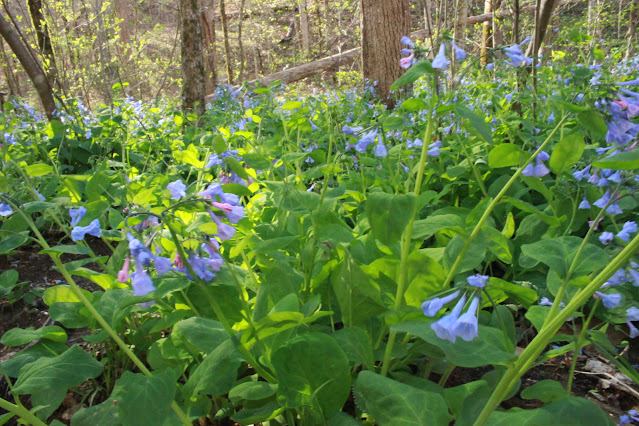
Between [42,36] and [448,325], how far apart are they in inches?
264

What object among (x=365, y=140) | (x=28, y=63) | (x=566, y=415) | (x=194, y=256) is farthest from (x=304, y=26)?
(x=566, y=415)

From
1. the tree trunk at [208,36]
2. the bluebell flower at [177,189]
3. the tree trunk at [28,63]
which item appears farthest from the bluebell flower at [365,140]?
the tree trunk at [208,36]

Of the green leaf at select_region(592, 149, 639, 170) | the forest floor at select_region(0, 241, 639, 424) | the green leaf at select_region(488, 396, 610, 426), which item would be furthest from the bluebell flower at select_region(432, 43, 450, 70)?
the forest floor at select_region(0, 241, 639, 424)

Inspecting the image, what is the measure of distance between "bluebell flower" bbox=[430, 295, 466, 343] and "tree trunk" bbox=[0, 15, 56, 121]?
16.5 feet

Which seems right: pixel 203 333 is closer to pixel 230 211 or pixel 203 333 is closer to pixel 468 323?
pixel 230 211

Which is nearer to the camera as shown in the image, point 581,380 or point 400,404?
point 400,404

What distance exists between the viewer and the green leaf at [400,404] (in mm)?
897

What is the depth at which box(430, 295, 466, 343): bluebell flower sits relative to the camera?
0.85m

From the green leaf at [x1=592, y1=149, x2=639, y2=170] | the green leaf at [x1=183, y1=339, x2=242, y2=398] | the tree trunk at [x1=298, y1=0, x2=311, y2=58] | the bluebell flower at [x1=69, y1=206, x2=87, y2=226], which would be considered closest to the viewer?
the green leaf at [x1=592, y1=149, x2=639, y2=170]

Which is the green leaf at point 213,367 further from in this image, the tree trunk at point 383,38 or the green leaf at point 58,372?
the tree trunk at point 383,38

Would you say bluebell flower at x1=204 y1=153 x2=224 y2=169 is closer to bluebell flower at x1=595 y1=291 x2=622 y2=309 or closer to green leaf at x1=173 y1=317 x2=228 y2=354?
green leaf at x1=173 y1=317 x2=228 y2=354

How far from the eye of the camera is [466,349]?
37.4 inches

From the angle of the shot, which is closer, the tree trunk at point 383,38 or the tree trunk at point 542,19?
the tree trunk at point 542,19

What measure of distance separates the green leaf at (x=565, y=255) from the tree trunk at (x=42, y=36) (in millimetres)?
5976
